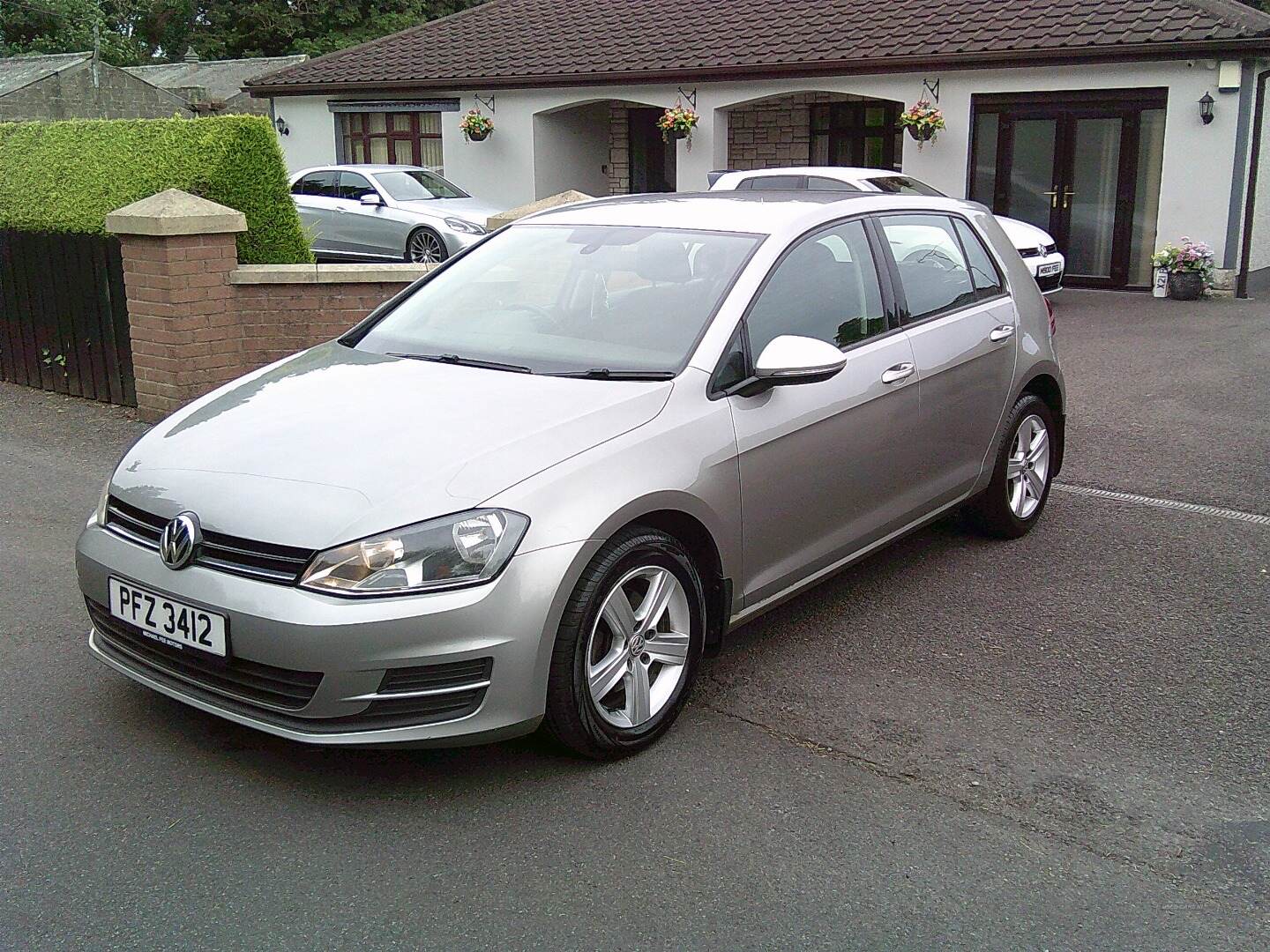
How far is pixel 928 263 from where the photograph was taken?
5.58 metres

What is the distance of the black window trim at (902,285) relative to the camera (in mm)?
5273

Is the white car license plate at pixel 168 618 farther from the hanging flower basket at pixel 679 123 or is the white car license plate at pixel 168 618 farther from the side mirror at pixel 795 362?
the hanging flower basket at pixel 679 123

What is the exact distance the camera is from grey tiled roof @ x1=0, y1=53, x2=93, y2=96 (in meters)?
37.7

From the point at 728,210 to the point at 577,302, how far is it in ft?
2.47

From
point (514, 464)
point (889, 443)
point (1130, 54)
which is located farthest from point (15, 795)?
point (1130, 54)

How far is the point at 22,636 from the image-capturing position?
16.1 feet

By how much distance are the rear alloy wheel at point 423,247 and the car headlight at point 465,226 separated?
0.82 feet

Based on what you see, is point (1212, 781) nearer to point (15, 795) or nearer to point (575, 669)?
point (575, 669)

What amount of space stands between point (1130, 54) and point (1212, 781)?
1441 centimetres

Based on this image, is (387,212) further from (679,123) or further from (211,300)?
(211,300)

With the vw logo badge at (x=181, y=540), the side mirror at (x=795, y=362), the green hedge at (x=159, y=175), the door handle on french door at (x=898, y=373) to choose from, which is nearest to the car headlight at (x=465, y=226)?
Result: the green hedge at (x=159, y=175)

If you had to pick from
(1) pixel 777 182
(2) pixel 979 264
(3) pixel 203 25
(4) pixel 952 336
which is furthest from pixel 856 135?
(3) pixel 203 25

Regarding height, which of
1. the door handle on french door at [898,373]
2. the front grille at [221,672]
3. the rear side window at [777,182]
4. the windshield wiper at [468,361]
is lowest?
the front grille at [221,672]

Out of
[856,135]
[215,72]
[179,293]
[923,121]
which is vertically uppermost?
[215,72]
